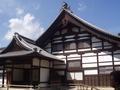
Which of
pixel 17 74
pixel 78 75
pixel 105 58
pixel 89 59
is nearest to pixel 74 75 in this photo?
pixel 78 75

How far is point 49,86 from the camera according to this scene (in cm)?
2356

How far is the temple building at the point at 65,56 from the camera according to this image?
2241 cm

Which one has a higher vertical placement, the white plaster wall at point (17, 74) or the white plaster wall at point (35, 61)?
the white plaster wall at point (35, 61)

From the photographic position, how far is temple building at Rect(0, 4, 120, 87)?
882 inches

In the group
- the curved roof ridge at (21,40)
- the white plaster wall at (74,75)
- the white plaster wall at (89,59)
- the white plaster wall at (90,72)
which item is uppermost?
the curved roof ridge at (21,40)

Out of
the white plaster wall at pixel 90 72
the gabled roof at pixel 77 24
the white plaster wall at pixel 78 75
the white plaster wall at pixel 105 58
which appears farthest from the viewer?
the white plaster wall at pixel 78 75

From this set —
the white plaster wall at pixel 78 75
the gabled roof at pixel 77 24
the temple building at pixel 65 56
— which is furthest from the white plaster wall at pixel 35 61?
the gabled roof at pixel 77 24

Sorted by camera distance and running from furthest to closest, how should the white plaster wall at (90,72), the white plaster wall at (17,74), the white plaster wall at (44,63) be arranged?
the white plaster wall at (17,74) → the white plaster wall at (44,63) → the white plaster wall at (90,72)

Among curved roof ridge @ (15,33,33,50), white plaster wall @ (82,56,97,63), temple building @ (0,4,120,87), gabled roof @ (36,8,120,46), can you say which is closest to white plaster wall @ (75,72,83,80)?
temple building @ (0,4,120,87)

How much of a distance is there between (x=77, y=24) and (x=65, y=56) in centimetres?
357

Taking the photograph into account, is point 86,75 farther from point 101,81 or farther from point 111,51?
point 111,51

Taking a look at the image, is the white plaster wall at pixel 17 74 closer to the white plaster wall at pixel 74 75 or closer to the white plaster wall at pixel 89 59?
the white plaster wall at pixel 74 75

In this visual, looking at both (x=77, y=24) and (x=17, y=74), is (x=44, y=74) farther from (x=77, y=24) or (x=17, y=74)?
(x=77, y=24)

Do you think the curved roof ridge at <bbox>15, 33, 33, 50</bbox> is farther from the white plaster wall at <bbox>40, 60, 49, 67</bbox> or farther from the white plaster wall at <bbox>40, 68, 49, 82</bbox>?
the white plaster wall at <bbox>40, 68, 49, 82</bbox>
